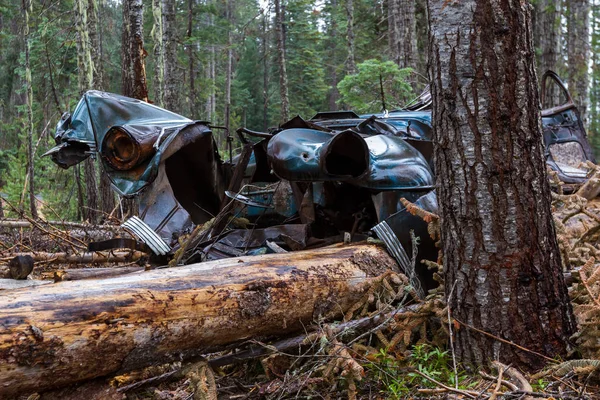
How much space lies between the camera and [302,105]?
116 feet

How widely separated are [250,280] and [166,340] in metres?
0.60

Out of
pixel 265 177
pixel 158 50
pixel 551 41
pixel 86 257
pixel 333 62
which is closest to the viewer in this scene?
pixel 86 257

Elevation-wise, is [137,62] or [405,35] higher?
[405,35]

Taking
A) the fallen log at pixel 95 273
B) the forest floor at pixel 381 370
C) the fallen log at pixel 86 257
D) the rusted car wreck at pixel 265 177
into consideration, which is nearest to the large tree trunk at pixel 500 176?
the forest floor at pixel 381 370

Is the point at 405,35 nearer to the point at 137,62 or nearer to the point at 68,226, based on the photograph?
the point at 137,62

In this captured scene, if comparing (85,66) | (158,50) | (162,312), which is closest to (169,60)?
(158,50)

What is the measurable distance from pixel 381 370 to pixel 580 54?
1493 centimetres

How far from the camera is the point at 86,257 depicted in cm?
514

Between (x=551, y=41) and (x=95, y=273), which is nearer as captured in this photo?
(x=95, y=273)

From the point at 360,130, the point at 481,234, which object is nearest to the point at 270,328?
the point at 481,234

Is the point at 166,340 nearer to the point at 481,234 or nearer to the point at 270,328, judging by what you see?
the point at 270,328

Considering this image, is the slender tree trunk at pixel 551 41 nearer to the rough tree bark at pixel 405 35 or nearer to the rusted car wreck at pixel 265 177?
the rough tree bark at pixel 405 35

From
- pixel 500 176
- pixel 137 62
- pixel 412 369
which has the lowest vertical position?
pixel 412 369

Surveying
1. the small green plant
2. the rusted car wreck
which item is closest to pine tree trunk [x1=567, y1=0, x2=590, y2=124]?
the rusted car wreck
